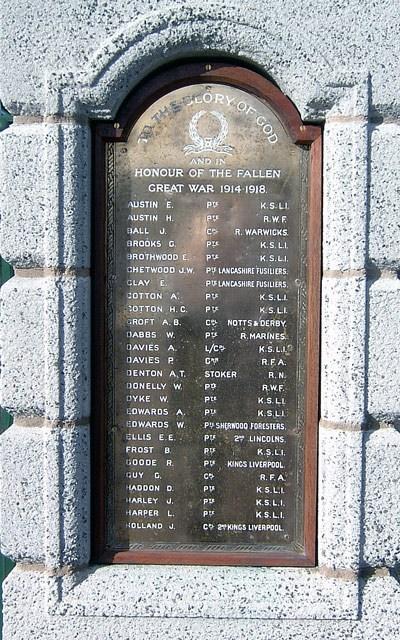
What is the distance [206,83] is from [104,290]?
1010 millimetres

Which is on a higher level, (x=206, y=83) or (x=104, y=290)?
(x=206, y=83)

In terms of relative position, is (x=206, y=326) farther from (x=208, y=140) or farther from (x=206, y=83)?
(x=206, y=83)

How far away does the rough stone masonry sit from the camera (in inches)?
107

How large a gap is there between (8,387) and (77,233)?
0.74 meters

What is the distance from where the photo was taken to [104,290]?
286 centimetres

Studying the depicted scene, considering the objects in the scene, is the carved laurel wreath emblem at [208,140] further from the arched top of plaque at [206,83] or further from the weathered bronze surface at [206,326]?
the arched top of plaque at [206,83]

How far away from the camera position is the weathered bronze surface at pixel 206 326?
2809 mm

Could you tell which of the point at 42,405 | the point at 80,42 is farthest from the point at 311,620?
the point at 80,42

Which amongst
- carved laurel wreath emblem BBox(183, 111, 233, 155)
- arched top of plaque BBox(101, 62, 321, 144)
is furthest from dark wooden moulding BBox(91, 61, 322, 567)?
carved laurel wreath emblem BBox(183, 111, 233, 155)

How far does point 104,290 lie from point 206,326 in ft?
1.58

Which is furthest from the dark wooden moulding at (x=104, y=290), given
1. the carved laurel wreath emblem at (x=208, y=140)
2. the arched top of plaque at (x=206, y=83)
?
the carved laurel wreath emblem at (x=208, y=140)

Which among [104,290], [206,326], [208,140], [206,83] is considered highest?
[206,83]

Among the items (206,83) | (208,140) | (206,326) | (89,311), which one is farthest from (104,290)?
(206,83)

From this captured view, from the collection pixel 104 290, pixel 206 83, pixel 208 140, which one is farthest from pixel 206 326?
pixel 206 83
